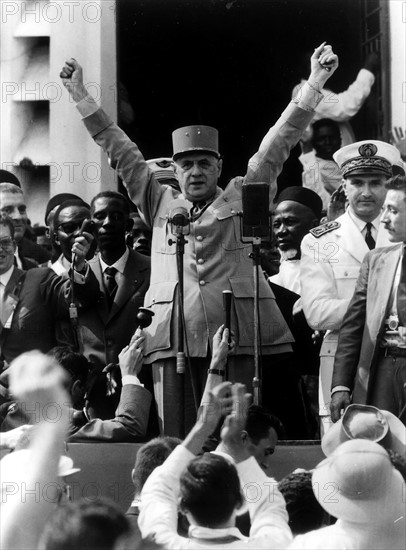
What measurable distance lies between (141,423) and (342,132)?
536cm

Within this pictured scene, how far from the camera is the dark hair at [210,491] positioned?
13.8ft

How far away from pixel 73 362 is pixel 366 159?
6.04ft

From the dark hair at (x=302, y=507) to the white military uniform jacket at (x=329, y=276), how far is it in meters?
1.48

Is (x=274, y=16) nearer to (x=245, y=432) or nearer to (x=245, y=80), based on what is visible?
(x=245, y=80)

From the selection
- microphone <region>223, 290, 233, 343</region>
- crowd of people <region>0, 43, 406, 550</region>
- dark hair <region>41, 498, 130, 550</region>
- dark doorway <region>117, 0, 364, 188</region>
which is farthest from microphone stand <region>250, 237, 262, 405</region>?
dark doorway <region>117, 0, 364, 188</region>

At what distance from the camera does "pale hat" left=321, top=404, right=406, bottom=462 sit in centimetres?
525

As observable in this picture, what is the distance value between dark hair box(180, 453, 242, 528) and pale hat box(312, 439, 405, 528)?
1.09 feet

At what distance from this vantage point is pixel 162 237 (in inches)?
258

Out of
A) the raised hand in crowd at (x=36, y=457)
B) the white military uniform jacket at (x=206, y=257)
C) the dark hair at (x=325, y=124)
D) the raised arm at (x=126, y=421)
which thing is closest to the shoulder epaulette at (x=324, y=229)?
the white military uniform jacket at (x=206, y=257)

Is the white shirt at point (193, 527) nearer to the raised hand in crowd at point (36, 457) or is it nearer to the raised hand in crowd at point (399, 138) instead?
the raised hand in crowd at point (36, 457)

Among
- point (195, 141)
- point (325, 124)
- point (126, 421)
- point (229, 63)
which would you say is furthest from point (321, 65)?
point (229, 63)

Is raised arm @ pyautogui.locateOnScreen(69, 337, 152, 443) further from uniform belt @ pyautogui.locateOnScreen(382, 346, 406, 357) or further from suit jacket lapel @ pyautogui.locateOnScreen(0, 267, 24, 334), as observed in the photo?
uniform belt @ pyautogui.locateOnScreen(382, 346, 406, 357)

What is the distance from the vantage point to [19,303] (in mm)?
6875

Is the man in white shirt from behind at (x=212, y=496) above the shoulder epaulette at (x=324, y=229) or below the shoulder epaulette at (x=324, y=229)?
below
